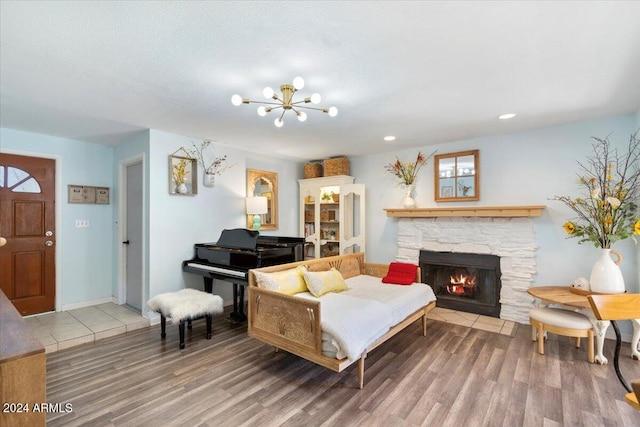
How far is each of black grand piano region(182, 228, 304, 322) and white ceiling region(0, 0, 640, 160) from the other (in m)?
1.41

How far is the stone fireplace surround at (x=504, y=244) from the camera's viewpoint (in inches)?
148

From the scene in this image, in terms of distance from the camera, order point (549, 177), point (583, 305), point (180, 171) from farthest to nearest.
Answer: point (180, 171), point (549, 177), point (583, 305)

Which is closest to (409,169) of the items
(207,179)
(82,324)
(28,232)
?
(207,179)

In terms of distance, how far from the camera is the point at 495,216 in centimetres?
387

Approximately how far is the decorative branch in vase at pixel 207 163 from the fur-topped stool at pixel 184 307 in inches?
62.8

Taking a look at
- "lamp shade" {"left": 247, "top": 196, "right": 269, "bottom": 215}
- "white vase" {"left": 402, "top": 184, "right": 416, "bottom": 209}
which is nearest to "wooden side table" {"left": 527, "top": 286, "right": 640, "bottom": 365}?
"white vase" {"left": 402, "top": 184, "right": 416, "bottom": 209}

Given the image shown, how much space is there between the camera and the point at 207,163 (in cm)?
427

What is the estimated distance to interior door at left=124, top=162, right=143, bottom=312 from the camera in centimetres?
397

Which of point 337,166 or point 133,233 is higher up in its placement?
point 337,166

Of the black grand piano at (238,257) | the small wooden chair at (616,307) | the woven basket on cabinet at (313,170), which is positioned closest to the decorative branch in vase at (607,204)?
the small wooden chair at (616,307)

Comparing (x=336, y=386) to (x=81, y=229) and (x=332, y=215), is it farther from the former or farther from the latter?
(x=81, y=229)

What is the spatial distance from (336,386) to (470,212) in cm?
283

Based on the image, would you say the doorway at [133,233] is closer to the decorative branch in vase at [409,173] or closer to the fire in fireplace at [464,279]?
the decorative branch in vase at [409,173]

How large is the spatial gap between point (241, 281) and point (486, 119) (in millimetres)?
3241
